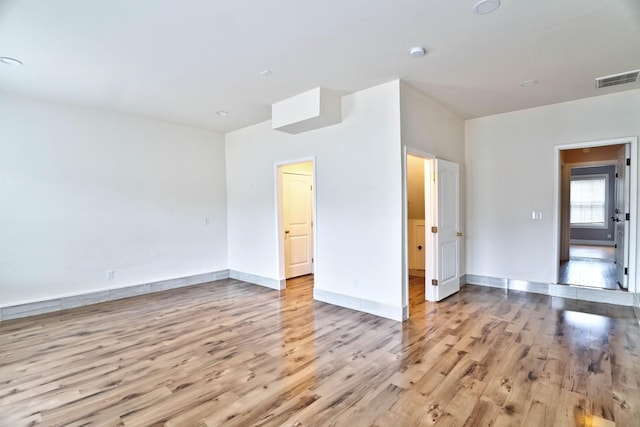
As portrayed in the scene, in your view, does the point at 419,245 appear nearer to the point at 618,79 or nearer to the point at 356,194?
the point at 356,194

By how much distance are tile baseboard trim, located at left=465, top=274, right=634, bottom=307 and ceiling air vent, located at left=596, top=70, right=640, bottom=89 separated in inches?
108

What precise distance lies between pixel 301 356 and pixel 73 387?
72.3 inches

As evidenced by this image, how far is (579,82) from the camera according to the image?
12.7 ft

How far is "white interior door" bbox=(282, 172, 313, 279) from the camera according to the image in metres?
6.08

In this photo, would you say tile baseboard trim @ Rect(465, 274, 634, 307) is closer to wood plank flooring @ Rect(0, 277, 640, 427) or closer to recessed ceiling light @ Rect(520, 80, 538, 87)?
wood plank flooring @ Rect(0, 277, 640, 427)

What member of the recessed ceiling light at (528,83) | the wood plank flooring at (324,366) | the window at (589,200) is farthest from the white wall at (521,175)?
the window at (589,200)

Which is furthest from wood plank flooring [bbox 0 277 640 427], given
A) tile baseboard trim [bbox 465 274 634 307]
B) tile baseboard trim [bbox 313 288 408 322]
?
tile baseboard trim [bbox 465 274 634 307]

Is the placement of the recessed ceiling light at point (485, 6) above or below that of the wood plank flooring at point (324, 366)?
above

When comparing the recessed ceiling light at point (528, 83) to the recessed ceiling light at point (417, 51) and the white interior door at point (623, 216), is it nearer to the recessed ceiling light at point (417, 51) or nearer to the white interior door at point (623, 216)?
the recessed ceiling light at point (417, 51)

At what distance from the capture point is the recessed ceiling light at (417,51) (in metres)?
2.97

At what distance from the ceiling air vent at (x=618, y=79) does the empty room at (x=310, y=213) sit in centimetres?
4

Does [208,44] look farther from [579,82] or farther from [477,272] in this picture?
[477,272]

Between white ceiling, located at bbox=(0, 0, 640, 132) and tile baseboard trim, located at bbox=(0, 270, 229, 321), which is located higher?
white ceiling, located at bbox=(0, 0, 640, 132)

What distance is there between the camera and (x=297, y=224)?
20.7 feet
